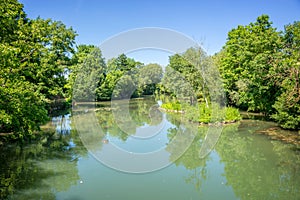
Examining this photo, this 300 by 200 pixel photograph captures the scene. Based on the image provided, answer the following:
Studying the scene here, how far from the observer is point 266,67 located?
17891 millimetres

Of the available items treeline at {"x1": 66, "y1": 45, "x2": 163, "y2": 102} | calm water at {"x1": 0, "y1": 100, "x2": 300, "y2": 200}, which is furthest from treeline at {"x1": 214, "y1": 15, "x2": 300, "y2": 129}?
treeline at {"x1": 66, "y1": 45, "x2": 163, "y2": 102}

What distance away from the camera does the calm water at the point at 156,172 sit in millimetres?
7824

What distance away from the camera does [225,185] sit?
8617 mm

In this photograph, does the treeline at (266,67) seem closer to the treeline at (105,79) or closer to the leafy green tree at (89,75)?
the treeline at (105,79)

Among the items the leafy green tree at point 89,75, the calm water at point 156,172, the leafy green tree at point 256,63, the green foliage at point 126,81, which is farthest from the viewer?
the green foliage at point 126,81

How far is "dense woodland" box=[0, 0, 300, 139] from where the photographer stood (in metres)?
8.96

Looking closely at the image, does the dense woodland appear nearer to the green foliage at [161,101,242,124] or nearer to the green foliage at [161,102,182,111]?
the green foliage at [161,101,242,124]

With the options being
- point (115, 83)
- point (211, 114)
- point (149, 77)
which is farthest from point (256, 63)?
point (115, 83)

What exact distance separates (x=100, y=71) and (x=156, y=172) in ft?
109

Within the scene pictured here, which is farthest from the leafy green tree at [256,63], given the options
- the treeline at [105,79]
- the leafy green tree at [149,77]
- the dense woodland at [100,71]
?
the leafy green tree at [149,77]

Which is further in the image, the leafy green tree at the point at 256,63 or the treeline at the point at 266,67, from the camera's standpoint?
the leafy green tree at the point at 256,63

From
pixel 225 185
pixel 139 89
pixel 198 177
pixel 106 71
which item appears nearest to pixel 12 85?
pixel 198 177

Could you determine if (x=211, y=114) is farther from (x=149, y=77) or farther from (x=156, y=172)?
(x=149, y=77)

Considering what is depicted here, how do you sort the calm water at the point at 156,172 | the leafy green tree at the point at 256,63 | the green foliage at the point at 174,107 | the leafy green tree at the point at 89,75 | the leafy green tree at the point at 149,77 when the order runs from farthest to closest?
the leafy green tree at the point at 149,77
the leafy green tree at the point at 89,75
the green foliage at the point at 174,107
the leafy green tree at the point at 256,63
the calm water at the point at 156,172
